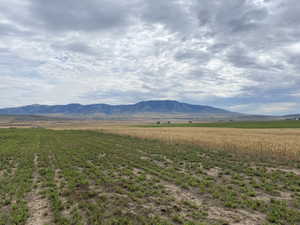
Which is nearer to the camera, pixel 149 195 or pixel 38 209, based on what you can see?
pixel 38 209

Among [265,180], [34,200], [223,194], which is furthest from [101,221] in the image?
[265,180]

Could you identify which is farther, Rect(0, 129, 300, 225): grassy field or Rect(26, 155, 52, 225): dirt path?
Rect(0, 129, 300, 225): grassy field

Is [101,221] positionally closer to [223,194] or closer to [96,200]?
[96,200]

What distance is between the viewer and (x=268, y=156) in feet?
60.2

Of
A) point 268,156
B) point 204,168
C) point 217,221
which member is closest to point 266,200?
point 217,221

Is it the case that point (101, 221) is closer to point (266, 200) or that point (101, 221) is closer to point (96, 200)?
point (96, 200)

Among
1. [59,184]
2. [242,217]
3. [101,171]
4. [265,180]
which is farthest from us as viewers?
[101,171]

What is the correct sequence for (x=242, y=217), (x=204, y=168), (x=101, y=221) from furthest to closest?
(x=204, y=168), (x=242, y=217), (x=101, y=221)

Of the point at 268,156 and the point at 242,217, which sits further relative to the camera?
the point at 268,156

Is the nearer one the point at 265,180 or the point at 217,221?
the point at 217,221

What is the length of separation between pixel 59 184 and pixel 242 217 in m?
8.63

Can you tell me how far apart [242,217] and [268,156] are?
45.1 ft

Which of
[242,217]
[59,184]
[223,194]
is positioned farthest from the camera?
[59,184]

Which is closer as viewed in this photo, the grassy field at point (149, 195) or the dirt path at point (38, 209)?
the dirt path at point (38, 209)
